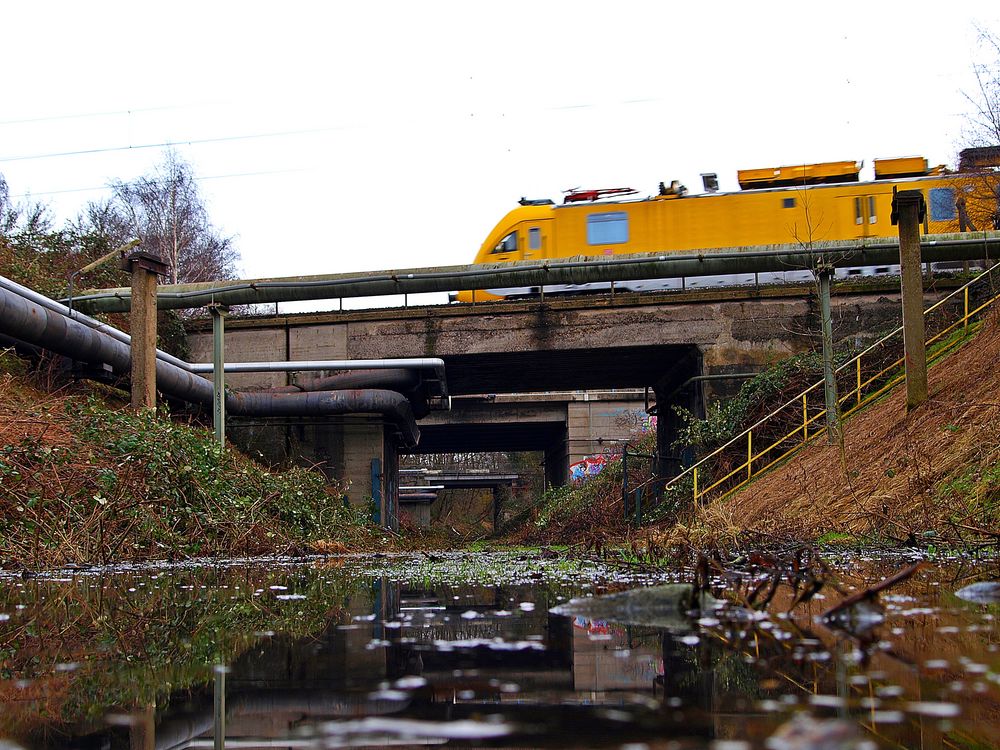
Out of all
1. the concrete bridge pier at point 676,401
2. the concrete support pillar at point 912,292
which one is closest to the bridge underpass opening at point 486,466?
the concrete bridge pier at point 676,401

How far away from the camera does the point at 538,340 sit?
21.2m

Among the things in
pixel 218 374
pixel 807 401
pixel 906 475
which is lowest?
pixel 906 475

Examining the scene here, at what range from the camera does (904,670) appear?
8.09 feet

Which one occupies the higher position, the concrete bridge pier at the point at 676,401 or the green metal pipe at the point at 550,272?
the green metal pipe at the point at 550,272

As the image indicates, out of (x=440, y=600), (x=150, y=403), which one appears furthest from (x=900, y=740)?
(x=150, y=403)

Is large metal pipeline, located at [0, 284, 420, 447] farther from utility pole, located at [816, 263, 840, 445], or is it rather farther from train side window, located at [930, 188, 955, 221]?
train side window, located at [930, 188, 955, 221]

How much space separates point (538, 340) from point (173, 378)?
742 cm

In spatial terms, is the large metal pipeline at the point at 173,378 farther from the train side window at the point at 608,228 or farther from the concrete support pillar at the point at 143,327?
the train side window at the point at 608,228

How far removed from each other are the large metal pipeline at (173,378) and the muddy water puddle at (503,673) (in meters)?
10.9

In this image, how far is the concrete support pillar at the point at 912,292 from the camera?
13.9 meters

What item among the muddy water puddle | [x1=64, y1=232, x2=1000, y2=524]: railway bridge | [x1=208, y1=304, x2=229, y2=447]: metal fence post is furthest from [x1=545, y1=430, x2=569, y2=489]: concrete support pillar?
the muddy water puddle

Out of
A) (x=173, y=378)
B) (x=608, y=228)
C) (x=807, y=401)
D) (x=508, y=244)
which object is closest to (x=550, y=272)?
(x=608, y=228)

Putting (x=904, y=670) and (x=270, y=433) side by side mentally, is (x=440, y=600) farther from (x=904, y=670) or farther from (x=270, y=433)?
(x=270, y=433)

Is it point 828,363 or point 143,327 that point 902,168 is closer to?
point 828,363
